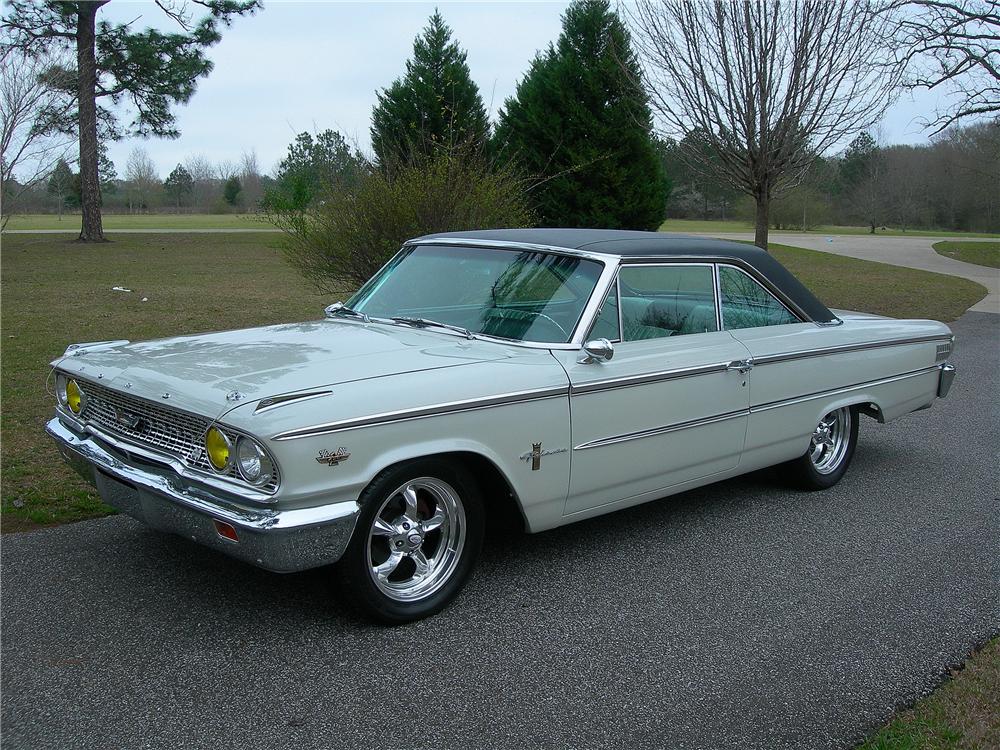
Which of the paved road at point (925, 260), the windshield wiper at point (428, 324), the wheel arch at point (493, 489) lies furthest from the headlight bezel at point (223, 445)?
the paved road at point (925, 260)

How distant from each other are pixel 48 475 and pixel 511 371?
317cm

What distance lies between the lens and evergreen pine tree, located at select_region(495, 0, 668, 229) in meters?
25.5

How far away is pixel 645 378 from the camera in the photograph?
13.8 feet

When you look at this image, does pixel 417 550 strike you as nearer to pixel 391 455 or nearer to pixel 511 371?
pixel 391 455

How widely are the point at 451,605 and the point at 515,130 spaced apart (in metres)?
24.7

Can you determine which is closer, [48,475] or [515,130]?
[48,475]

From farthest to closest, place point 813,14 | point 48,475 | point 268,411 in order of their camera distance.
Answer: point 813,14 → point 48,475 → point 268,411

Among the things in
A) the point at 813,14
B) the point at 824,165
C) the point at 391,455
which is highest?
the point at 813,14

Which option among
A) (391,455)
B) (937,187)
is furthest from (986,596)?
(937,187)

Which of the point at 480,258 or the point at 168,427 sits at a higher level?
the point at 480,258

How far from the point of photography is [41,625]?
347cm

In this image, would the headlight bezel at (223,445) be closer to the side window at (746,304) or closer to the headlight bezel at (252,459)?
the headlight bezel at (252,459)

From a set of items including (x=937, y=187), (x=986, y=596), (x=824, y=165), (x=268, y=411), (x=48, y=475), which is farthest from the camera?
(x=937, y=187)

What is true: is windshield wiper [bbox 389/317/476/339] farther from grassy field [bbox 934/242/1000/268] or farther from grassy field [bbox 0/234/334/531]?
grassy field [bbox 934/242/1000/268]
